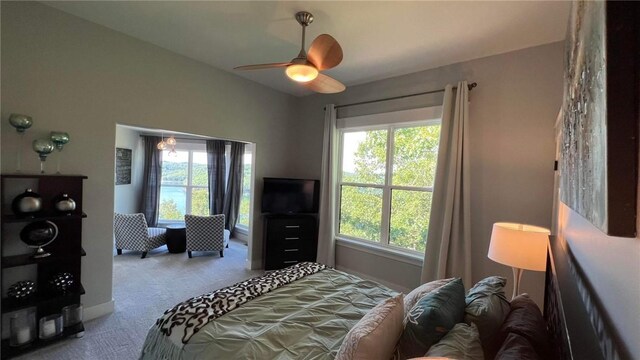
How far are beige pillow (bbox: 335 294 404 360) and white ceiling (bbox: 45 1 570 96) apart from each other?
2139mm

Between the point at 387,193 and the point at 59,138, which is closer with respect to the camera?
the point at 59,138

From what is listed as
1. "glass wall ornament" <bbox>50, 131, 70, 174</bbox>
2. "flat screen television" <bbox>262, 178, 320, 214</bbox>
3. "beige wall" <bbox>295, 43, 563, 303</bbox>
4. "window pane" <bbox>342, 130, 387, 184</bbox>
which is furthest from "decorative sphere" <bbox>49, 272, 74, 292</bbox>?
"beige wall" <bbox>295, 43, 563, 303</bbox>

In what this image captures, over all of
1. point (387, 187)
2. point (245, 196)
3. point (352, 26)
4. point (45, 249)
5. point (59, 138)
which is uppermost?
point (352, 26)

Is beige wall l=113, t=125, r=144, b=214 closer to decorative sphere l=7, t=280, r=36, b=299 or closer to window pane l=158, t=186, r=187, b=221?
window pane l=158, t=186, r=187, b=221

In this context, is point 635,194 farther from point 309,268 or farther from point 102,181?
point 102,181

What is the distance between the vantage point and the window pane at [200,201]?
21.0 feet

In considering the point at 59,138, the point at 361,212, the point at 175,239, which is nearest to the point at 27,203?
the point at 59,138

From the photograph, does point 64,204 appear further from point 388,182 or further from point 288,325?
point 388,182

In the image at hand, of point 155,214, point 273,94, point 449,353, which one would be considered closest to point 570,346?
point 449,353

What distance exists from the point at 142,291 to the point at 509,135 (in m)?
4.51

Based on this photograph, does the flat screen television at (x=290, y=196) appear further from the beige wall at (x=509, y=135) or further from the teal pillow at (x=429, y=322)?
the teal pillow at (x=429, y=322)

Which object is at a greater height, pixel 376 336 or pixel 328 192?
pixel 328 192

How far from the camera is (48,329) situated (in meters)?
2.28

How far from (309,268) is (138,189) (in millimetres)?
5470
